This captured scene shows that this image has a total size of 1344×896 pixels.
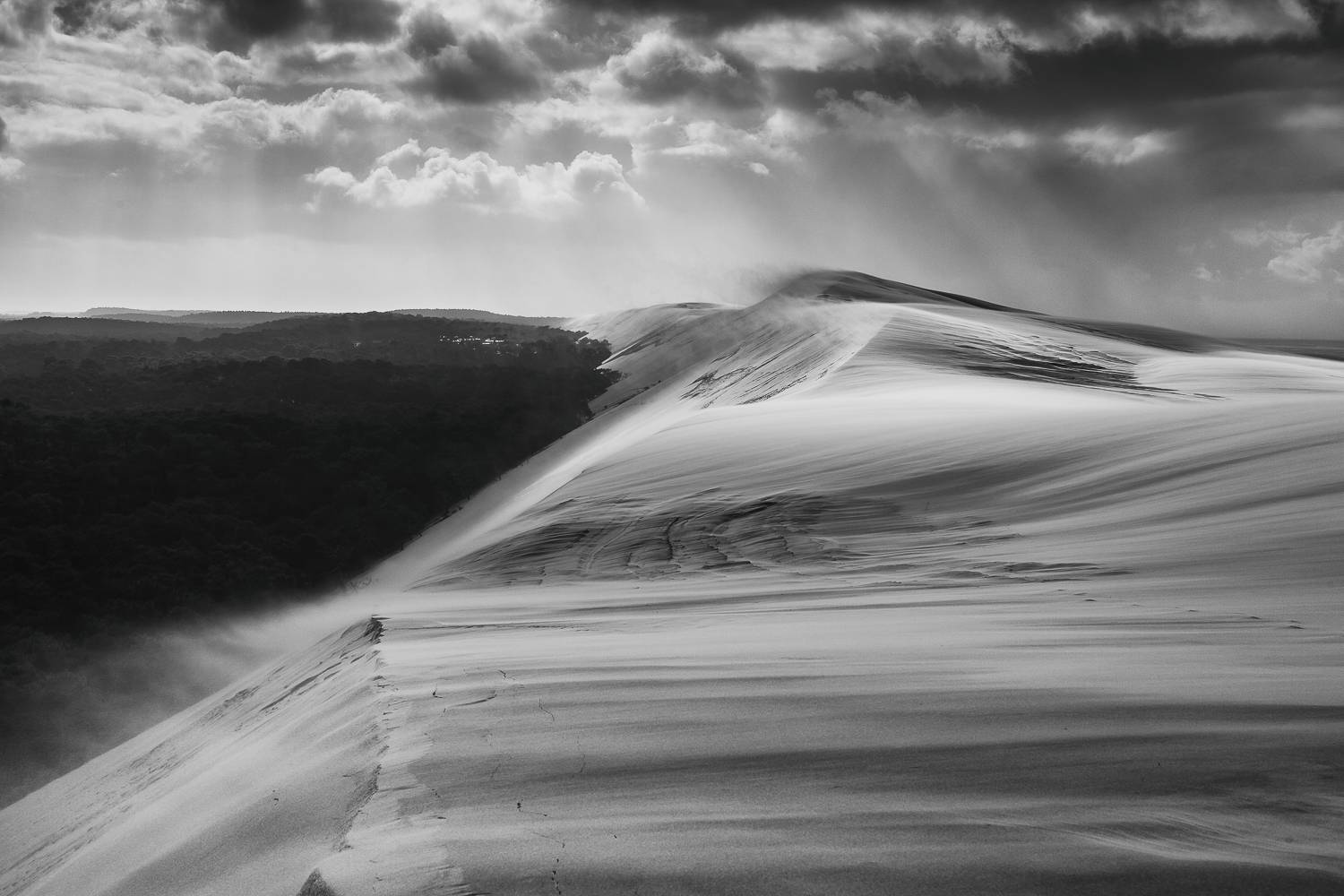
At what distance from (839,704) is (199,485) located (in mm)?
19770

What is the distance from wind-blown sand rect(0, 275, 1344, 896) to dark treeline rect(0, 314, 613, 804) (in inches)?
230

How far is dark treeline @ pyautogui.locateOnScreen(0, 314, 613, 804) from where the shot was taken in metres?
12.7

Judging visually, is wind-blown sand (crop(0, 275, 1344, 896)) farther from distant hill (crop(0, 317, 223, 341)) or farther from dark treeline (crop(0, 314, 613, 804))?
distant hill (crop(0, 317, 223, 341))

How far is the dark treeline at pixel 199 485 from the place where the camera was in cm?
1270

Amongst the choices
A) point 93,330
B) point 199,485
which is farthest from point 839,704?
point 93,330

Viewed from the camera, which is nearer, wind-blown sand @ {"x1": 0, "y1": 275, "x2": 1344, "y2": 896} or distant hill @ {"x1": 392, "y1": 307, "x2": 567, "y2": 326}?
wind-blown sand @ {"x1": 0, "y1": 275, "x2": 1344, "y2": 896}

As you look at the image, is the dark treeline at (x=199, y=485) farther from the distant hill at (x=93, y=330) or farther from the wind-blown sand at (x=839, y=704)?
the distant hill at (x=93, y=330)

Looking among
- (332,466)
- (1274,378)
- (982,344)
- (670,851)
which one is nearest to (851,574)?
(670,851)

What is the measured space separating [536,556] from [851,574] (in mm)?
3871

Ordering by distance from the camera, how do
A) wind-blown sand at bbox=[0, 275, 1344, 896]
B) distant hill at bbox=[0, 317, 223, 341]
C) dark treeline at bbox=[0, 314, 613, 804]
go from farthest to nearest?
distant hill at bbox=[0, 317, 223, 341], dark treeline at bbox=[0, 314, 613, 804], wind-blown sand at bbox=[0, 275, 1344, 896]

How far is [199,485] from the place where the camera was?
2016 cm

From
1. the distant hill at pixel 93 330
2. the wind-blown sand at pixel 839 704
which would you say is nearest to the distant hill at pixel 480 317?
the distant hill at pixel 93 330

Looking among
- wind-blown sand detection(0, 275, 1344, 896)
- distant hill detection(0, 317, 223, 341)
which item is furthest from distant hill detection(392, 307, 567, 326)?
wind-blown sand detection(0, 275, 1344, 896)

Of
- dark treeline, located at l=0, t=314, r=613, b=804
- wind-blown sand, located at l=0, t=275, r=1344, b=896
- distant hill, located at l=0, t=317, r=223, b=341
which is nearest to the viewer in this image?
wind-blown sand, located at l=0, t=275, r=1344, b=896
